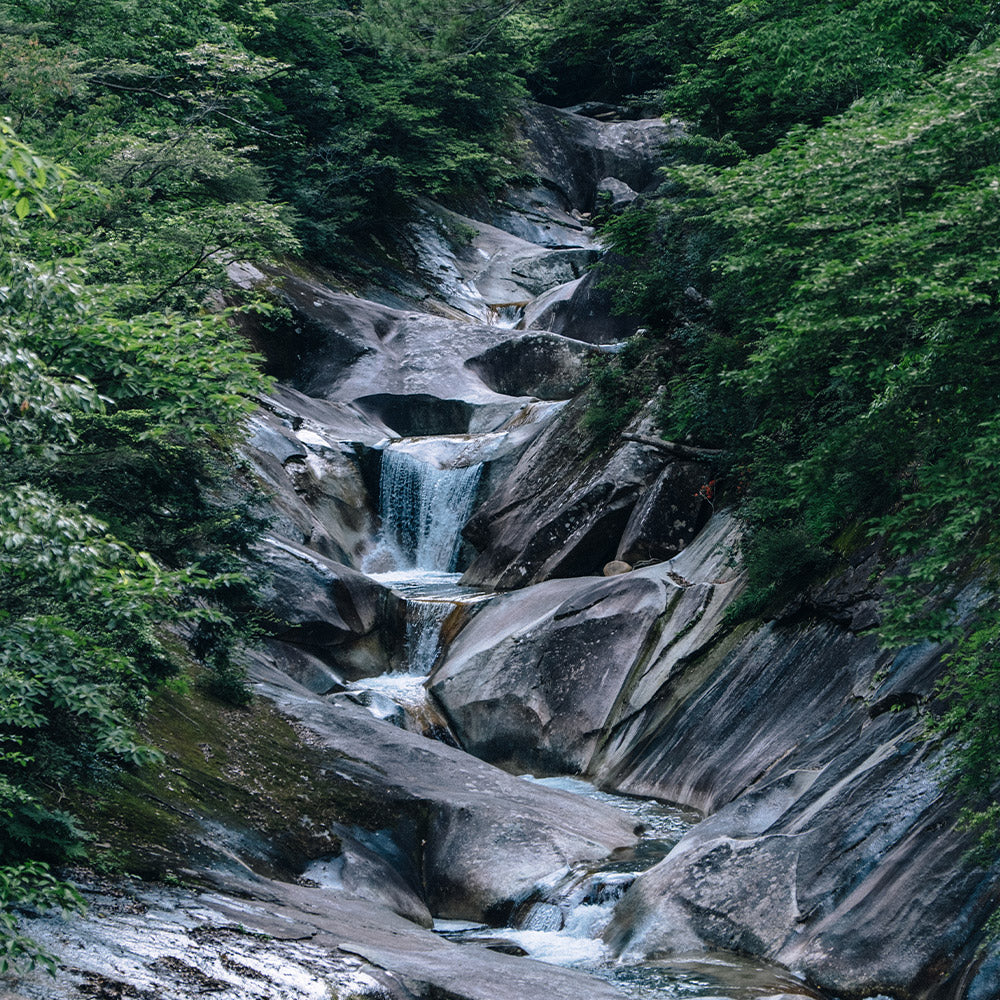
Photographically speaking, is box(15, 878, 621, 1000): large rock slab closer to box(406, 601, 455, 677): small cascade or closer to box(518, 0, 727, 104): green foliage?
box(406, 601, 455, 677): small cascade

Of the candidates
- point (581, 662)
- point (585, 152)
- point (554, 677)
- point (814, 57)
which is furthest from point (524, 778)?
point (585, 152)

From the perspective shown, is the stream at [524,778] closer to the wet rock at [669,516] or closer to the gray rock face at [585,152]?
the wet rock at [669,516]

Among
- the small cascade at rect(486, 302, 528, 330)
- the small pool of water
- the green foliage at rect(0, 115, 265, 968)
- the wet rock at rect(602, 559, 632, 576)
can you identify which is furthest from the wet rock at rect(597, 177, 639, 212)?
the green foliage at rect(0, 115, 265, 968)

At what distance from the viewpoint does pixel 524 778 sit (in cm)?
1506

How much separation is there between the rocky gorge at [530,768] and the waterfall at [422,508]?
6cm

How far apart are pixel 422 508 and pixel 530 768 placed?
386 inches

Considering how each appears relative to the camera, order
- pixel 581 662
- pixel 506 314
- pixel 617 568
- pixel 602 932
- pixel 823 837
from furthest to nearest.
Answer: pixel 506 314
pixel 617 568
pixel 581 662
pixel 602 932
pixel 823 837

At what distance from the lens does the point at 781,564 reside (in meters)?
13.2

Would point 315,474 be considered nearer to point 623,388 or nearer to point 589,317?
point 623,388

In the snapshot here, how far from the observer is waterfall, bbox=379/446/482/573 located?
23812 mm

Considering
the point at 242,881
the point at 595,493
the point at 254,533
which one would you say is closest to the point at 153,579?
the point at 242,881

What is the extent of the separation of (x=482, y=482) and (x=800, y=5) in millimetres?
11861

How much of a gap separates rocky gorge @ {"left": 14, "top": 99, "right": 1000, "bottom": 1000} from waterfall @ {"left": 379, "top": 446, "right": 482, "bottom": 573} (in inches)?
2.5

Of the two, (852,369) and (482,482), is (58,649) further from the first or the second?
(482,482)
